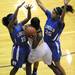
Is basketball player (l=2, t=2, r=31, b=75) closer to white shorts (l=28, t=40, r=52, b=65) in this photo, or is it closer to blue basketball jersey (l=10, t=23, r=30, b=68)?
blue basketball jersey (l=10, t=23, r=30, b=68)

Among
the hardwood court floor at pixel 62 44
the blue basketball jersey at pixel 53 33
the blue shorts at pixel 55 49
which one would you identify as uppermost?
the blue basketball jersey at pixel 53 33

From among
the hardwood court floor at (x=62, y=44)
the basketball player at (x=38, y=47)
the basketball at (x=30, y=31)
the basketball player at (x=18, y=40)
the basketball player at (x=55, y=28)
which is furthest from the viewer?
the hardwood court floor at (x=62, y=44)

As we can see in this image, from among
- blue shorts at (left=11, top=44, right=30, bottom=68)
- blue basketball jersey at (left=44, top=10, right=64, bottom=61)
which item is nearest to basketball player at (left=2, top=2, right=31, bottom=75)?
blue shorts at (left=11, top=44, right=30, bottom=68)

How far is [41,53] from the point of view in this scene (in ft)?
15.4

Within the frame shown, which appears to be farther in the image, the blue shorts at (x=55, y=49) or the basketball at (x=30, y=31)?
the blue shorts at (x=55, y=49)

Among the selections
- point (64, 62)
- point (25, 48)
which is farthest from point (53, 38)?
point (64, 62)

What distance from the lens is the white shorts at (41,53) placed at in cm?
470

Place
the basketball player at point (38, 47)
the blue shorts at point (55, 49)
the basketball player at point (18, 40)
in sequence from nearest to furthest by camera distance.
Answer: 1. the basketball player at point (38, 47)
2. the basketball player at point (18, 40)
3. the blue shorts at point (55, 49)

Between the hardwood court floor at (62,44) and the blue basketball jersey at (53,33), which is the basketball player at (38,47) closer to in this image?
the blue basketball jersey at (53,33)

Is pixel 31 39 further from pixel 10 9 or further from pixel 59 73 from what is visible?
pixel 10 9

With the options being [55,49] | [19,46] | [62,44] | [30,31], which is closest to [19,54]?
[19,46]

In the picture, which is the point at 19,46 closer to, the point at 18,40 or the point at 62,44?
the point at 18,40

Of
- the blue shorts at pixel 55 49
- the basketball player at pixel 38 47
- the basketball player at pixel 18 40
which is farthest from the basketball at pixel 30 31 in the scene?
the blue shorts at pixel 55 49

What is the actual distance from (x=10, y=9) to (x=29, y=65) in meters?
3.68
